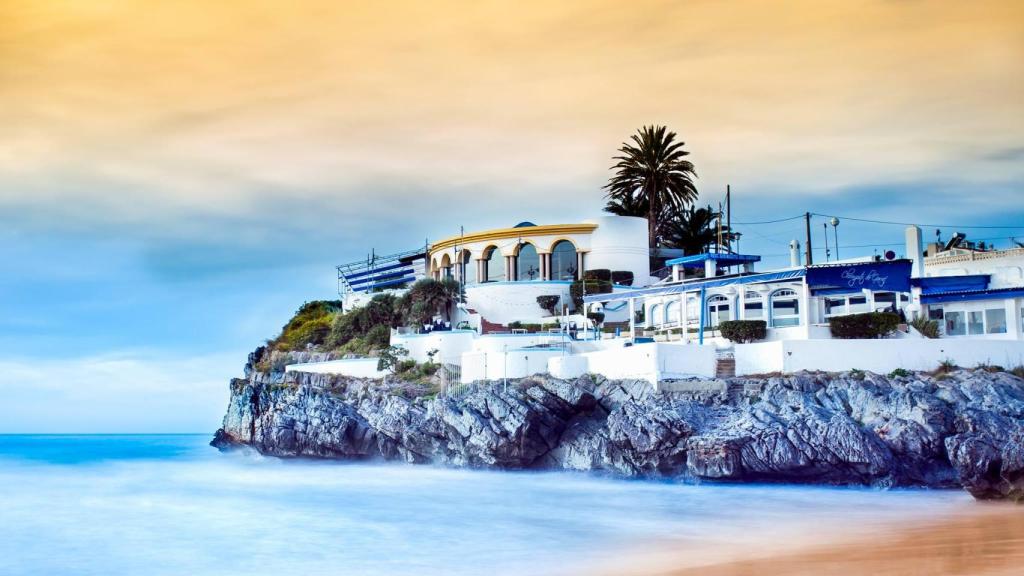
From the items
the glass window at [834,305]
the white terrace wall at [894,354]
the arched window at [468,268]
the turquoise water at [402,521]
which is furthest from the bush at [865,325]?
the arched window at [468,268]

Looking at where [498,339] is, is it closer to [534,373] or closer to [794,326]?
[534,373]

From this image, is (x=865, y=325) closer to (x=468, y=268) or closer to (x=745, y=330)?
(x=745, y=330)

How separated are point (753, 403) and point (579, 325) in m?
14.9

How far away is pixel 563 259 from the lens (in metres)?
52.3

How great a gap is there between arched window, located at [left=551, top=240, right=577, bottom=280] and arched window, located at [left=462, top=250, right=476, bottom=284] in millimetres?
5096

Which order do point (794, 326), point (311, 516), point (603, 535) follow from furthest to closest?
point (794, 326) → point (311, 516) → point (603, 535)

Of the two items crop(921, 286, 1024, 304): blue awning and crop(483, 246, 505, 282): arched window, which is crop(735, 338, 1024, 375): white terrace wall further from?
crop(483, 246, 505, 282): arched window

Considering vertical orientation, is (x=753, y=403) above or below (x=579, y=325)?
below

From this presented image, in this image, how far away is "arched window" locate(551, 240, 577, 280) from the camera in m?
52.0

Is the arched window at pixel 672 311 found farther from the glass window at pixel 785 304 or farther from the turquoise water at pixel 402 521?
the turquoise water at pixel 402 521

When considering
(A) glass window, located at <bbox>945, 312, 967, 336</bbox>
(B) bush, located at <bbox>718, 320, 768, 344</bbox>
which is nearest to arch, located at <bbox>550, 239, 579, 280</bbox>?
(B) bush, located at <bbox>718, 320, 768, 344</bbox>

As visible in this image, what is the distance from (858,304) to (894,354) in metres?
8.94

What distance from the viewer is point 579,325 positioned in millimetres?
44000

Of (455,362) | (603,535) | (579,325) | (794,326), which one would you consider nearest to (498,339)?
(455,362)
